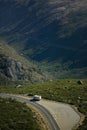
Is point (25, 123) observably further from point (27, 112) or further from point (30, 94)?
point (30, 94)

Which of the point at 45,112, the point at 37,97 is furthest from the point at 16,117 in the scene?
the point at 37,97

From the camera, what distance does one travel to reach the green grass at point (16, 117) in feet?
358

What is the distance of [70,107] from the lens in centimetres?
14000

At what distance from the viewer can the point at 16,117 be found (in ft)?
382

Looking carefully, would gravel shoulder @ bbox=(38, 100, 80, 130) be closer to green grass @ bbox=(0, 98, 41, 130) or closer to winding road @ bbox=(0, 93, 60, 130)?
winding road @ bbox=(0, 93, 60, 130)

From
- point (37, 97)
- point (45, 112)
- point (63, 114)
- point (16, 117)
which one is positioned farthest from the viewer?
point (37, 97)

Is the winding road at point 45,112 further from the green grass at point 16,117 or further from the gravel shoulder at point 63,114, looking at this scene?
the green grass at point 16,117

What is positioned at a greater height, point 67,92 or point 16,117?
point 67,92

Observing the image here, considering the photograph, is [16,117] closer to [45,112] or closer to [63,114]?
[45,112]

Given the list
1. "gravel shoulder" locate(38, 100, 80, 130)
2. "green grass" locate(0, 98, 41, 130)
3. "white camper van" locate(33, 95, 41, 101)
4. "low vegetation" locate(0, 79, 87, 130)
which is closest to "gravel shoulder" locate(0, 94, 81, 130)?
"gravel shoulder" locate(38, 100, 80, 130)

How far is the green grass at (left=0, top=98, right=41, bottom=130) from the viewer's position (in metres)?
109

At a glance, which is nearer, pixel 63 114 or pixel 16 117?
pixel 16 117

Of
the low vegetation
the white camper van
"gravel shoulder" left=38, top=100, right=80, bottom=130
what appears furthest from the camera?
the white camper van

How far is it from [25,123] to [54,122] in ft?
37.4
